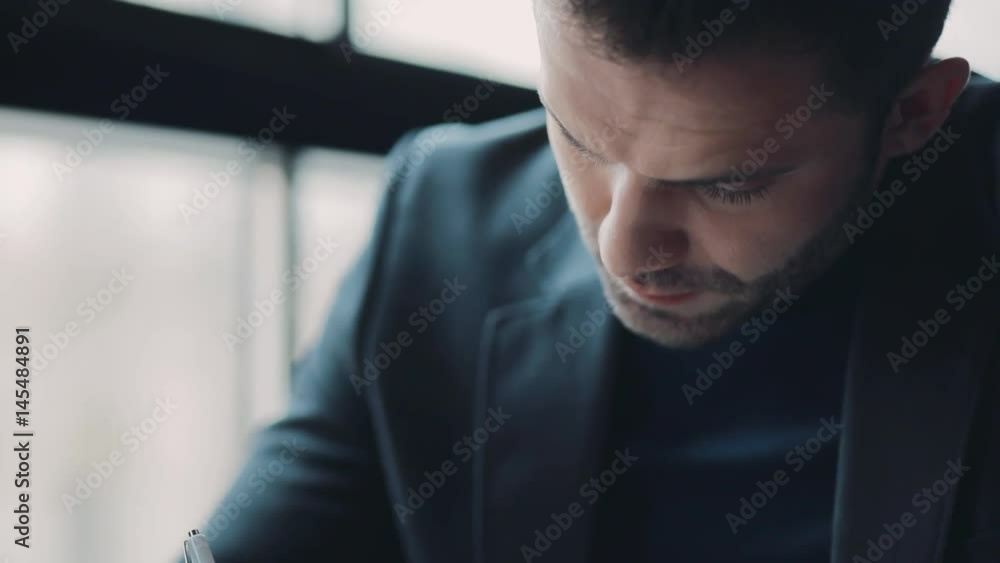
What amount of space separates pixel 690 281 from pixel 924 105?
236mm

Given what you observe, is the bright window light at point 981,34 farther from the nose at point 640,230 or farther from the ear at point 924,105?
the nose at point 640,230

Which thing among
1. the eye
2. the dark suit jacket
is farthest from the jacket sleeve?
the eye

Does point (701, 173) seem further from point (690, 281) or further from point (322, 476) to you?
point (322, 476)

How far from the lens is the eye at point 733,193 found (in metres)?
0.60

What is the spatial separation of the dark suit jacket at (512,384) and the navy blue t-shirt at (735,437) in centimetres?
4

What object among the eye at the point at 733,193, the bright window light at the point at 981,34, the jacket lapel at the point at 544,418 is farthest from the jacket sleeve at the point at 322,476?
the bright window light at the point at 981,34

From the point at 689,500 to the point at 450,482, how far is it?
0.23 m

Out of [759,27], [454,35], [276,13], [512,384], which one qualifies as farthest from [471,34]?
[759,27]

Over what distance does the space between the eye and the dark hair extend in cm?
9

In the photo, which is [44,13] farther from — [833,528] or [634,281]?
[833,528]

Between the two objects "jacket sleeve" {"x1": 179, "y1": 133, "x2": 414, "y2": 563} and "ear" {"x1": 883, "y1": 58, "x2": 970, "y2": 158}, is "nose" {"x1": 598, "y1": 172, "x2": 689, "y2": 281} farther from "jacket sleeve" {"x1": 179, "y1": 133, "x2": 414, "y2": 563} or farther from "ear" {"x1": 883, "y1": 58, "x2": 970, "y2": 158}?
"jacket sleeve" {"x1": 179, "y1": 133, "x2": 414, "y2": 563}

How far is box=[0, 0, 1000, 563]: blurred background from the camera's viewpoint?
0.83 meters

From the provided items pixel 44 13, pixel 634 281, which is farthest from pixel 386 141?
pixel 634 281

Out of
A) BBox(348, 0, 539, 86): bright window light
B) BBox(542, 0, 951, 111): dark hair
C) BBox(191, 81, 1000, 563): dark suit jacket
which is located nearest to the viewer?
BBox(542, 0, 951, 111): dark hair
